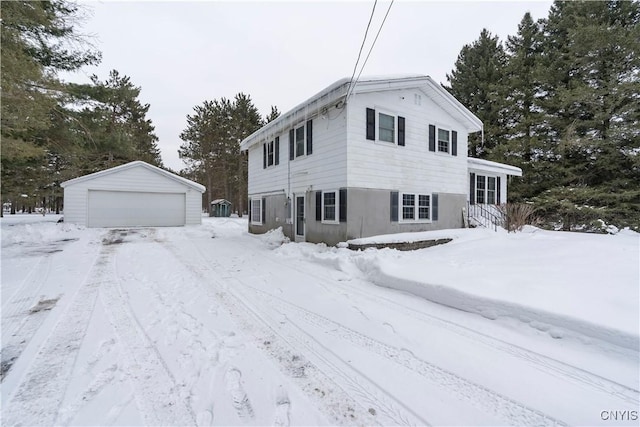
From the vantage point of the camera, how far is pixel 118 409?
2195 millimetres

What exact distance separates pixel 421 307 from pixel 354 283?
62.6 inches

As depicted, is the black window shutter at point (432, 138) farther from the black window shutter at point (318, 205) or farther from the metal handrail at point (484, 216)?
the black window shutter at point (318, 205)

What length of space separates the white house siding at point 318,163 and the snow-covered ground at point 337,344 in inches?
151

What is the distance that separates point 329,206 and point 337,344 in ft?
20.5

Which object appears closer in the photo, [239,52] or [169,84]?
[239,52]

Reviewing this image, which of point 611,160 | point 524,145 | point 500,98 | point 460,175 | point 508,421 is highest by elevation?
point 500,98

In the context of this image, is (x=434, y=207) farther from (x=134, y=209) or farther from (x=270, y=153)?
(x=134, y=209)

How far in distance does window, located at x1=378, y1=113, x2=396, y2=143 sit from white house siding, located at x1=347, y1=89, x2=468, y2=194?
184 mm

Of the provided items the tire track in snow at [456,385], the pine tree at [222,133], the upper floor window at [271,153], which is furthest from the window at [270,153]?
the pine tree at [222,133]

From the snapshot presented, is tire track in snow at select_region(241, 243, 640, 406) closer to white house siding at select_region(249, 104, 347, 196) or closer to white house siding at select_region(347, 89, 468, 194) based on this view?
white house siding at select_region(347, 89, 468, 194)

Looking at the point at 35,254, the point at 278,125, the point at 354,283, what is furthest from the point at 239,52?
the point at 354,283

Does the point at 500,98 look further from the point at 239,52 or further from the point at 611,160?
the point at 239,52

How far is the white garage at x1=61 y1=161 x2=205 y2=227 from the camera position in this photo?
16.0m

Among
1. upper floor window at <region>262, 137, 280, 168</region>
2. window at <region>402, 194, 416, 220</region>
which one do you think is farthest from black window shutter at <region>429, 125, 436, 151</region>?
upper floor window at <region>262, 137, 280, 168</region>
